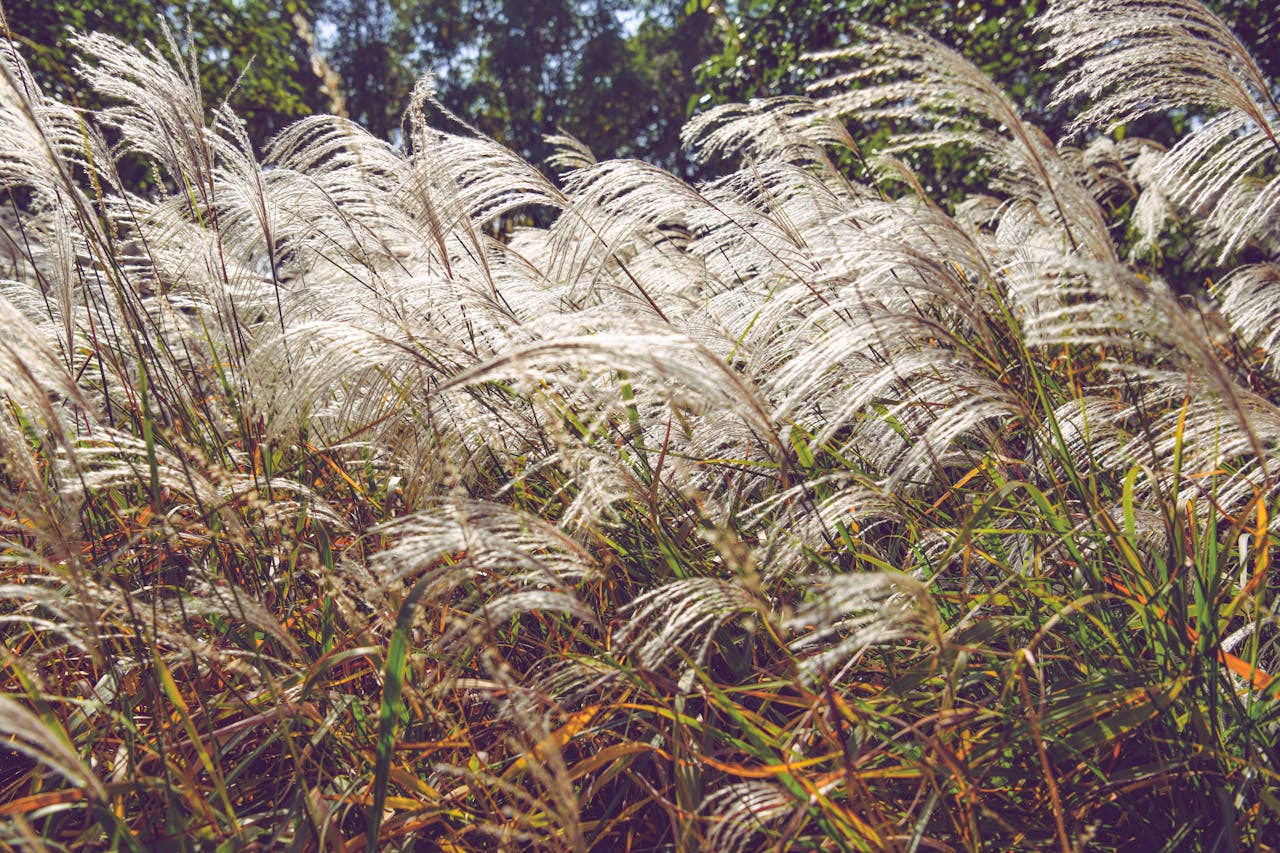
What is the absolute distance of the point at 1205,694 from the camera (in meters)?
1.31

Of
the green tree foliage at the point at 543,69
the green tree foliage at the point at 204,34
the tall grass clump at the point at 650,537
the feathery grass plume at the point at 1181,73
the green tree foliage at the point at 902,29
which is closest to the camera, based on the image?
the tall grass clump at the point at 650,537

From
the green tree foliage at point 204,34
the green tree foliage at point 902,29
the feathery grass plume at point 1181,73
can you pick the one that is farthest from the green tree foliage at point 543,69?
the feathery grass plume at point 1181,73

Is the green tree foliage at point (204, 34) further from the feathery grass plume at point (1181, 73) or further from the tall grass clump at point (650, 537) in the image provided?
the feathery grass plume at point (1181, 73)

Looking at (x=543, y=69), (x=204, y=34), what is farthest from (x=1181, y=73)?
(x=543, y=69)

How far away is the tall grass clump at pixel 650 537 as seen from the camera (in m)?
1.22

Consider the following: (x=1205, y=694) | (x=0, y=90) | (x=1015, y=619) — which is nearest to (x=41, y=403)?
(x=0, y=90)

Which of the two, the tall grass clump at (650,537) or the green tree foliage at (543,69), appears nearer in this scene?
the tall grass clump at (650,537)

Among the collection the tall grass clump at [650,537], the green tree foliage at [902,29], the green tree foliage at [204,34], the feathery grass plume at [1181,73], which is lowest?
the tall grass clump at [650,537]

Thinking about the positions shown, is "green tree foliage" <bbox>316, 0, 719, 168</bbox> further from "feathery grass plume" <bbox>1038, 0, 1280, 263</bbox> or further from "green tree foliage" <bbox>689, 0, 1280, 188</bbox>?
"feathery grass plume" <bbox>1038, 0, 1280, 263</bbox>

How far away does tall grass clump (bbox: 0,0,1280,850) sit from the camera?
1.22 metres

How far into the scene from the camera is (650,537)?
1.91m

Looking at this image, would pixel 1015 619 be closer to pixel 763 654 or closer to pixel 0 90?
pixel 763 654

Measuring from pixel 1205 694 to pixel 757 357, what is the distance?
933 millimetres

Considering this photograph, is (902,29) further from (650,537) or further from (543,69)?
(543,69)
